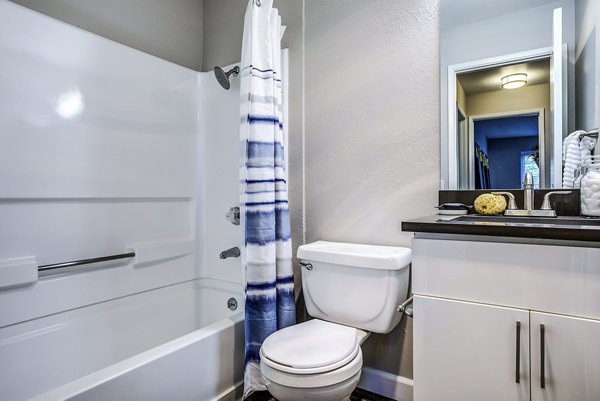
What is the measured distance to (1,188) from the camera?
4.58 feet

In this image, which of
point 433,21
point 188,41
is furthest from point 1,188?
point 433,21

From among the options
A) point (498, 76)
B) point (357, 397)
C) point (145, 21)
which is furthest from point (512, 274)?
point (145, 21)

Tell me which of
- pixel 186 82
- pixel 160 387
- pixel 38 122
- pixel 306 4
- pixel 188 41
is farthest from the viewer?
pixel 188 41

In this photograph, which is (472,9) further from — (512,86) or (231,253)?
(231,253)

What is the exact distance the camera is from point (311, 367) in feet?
3.61

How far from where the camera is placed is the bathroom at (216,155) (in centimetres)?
150

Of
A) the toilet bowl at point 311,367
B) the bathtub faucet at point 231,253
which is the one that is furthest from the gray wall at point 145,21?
the toilet bowl at point 311,367

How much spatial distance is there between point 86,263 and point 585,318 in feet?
6.32

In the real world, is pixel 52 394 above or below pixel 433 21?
below

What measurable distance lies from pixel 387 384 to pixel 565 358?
3.16 feet

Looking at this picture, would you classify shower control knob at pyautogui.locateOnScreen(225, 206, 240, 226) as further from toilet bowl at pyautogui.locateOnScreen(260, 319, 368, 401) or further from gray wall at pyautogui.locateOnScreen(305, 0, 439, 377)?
toilet bowl at pyautogui.locateOnScreen(260, 319, 368, 401)

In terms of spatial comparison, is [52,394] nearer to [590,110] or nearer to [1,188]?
[1,188]

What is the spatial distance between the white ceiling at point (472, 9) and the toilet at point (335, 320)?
106cm

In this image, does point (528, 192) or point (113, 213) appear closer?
point (528, 192)
